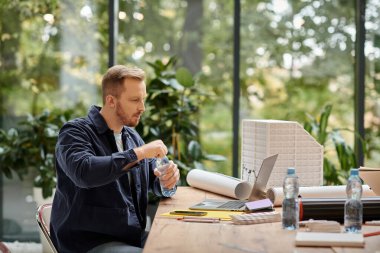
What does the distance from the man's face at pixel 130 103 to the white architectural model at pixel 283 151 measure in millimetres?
653

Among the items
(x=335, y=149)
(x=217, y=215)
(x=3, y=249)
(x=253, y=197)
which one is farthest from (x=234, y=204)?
(x=335, y=149)

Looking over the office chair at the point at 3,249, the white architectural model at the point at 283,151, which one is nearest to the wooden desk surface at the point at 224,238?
the office chair at the point at 3,249

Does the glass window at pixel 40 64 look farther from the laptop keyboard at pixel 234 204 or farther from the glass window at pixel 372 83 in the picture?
the laptop keyboard at pixel 234 204

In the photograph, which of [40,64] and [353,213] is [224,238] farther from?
[40,64]

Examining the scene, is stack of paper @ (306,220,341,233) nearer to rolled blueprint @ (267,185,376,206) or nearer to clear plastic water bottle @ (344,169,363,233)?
clear plastic water bottle @ (344,169,363,233)

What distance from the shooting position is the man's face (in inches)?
128

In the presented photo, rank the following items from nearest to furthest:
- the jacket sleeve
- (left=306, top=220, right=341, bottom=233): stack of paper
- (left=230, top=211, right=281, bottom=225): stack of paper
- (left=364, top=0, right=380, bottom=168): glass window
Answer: (left=306, top=220, right=341, bottom=233): stack of paper → (left=230, top=211, right=281, bottom=225): stack of paper → the jacket sleeve → (left=364, top=0, right=380, bottom=168): glass window

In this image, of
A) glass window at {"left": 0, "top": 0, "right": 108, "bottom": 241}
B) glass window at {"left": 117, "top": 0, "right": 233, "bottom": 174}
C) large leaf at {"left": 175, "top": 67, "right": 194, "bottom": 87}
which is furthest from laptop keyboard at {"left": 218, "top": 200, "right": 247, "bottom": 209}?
glass window at {"left": 0, "top": 0, "right": 108, "bottom": 241}

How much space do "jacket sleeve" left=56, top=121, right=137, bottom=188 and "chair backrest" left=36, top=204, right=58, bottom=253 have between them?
25 centimetres

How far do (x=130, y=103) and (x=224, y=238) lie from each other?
0.98 meters

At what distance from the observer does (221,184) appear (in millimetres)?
3486

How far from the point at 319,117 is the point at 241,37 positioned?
85 cm

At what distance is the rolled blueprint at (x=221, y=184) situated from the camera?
3381 millimetres

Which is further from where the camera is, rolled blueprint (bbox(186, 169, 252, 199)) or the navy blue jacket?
rolled blueprint (bbox(186, 169, 252, 199))
